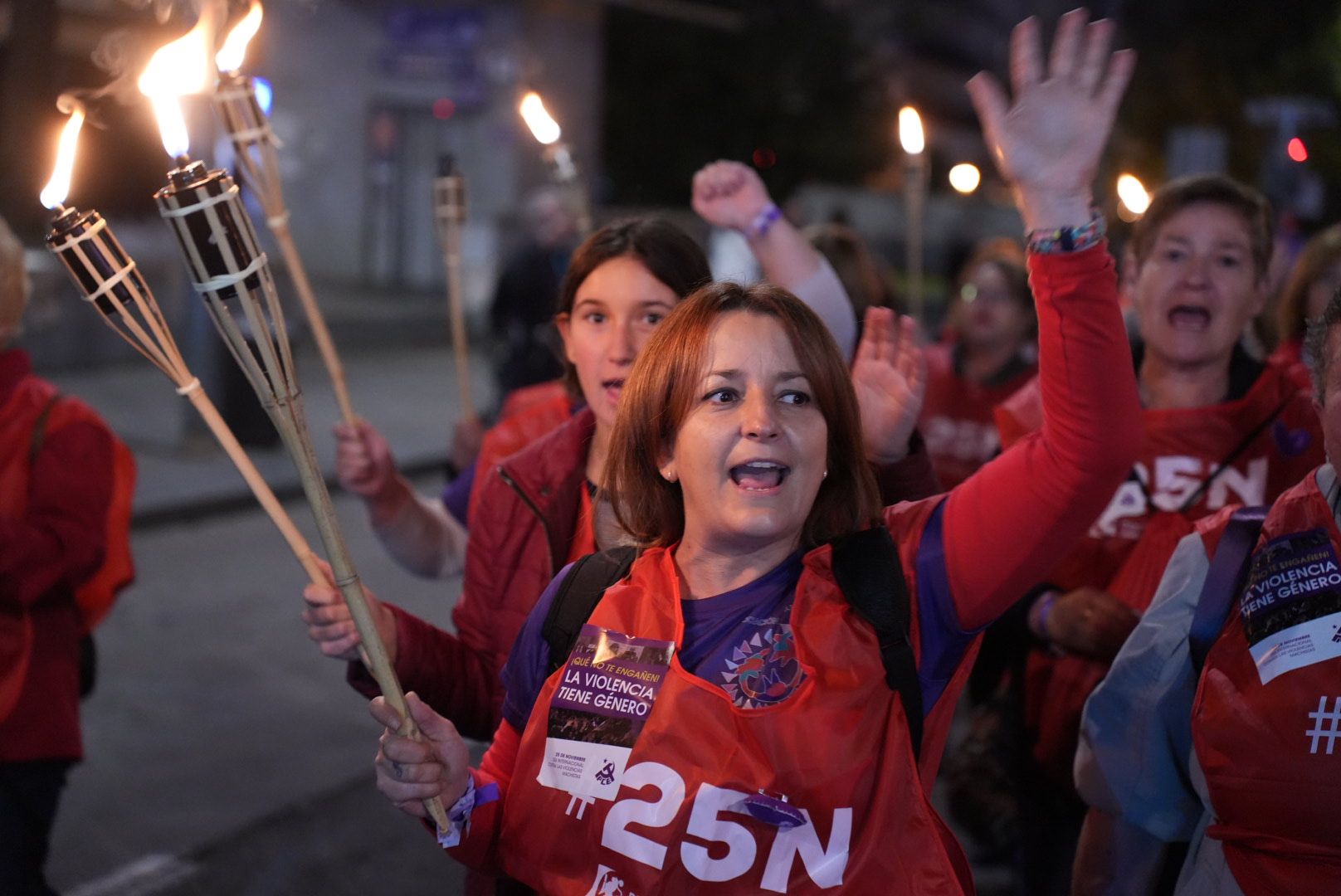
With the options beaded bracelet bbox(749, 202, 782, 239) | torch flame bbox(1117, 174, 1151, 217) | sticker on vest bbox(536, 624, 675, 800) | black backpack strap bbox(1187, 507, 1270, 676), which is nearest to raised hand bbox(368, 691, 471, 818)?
sticker on vest bbox(536, 624, 675, 800)

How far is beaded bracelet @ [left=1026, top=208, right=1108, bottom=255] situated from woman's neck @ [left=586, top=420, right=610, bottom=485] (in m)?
1.16

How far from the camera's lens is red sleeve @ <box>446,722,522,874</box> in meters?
2.14

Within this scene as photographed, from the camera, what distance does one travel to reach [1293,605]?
6.95 ft

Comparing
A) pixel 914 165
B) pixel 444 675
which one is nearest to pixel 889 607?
pixel 444 675

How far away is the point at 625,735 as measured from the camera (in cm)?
201

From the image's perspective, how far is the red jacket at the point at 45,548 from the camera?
3076mm

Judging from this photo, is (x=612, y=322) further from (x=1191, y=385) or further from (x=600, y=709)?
(x=1191, y=385)

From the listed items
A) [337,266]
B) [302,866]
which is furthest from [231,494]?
[337,266]

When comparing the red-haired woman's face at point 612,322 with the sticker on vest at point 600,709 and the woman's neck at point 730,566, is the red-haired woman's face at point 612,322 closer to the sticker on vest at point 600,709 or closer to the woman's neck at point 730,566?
the woman's neck at point 730,566

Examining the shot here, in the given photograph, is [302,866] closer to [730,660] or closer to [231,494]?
[730,660]

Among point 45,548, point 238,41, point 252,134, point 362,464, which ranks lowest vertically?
point 45,548

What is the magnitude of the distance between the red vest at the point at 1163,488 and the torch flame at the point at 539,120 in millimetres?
1416

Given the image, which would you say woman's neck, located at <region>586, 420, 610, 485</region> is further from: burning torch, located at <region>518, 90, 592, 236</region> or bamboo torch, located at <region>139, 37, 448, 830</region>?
burning torch, located at <region>518, 90, 592, 236</region>

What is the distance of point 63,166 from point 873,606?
1467mm
